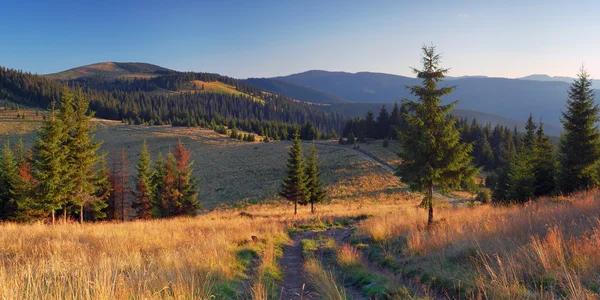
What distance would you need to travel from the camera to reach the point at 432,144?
12.2 meters

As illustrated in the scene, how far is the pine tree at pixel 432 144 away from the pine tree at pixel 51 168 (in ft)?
72.8

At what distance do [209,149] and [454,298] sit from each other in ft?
250

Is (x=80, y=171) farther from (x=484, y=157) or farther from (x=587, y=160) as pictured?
(x=484, y=157)

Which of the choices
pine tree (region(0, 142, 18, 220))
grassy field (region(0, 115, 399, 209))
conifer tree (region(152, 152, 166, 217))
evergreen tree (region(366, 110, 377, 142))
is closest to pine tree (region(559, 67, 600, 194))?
grassy field (region(0, 115, 399, 209))

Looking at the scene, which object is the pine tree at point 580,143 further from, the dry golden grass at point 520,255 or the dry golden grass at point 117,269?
the dry golden grass at point 117,269

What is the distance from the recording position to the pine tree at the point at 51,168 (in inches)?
785

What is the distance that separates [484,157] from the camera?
244 feet

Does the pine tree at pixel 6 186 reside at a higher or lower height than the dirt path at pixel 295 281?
lower

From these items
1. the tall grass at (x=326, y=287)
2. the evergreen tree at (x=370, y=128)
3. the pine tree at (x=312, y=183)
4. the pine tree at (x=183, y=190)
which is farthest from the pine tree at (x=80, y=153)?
the evergreen tree at (x=370, y=128)

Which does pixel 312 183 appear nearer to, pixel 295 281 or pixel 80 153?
pixel 80 153

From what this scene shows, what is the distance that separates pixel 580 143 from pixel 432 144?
17746 mm

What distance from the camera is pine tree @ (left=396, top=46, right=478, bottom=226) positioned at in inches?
479

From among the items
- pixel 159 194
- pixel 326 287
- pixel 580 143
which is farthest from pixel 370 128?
pixel 326 287

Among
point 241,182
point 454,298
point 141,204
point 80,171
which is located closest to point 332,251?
point 454,298
